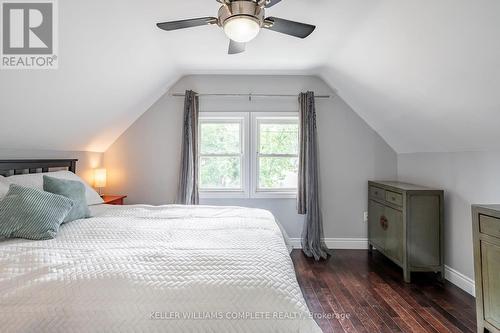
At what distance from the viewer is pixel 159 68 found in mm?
2986

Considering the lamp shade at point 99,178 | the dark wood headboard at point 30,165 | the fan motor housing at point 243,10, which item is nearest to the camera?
the fan motor housing at point 243,10

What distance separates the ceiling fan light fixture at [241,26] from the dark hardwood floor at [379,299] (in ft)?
7.05

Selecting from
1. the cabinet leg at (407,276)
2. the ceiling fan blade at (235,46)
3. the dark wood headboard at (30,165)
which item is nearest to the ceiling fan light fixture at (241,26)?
the ceiling fan blade at (235,46)

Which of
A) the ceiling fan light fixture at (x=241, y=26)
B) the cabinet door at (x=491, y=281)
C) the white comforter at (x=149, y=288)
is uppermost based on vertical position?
the ceiling fan light fixture at (x=241, y=26)

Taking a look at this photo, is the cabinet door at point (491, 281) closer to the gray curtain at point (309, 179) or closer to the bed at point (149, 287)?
the bed at point (149, 287)

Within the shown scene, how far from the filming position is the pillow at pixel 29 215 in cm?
153

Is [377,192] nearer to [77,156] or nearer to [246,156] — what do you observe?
[246,156]

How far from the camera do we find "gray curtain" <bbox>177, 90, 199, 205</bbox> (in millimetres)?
3340

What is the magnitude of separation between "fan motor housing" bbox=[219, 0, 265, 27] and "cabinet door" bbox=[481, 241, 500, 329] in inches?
83.2

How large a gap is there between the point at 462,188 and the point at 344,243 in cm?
155

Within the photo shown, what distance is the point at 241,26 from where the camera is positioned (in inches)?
60.4

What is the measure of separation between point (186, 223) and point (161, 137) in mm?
1952

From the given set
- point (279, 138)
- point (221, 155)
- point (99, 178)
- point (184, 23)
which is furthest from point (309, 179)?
point (99, 178)

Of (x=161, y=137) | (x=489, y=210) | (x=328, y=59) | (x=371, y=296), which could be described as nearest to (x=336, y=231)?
(x=371, y=296)
